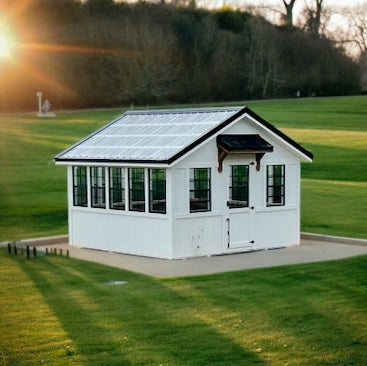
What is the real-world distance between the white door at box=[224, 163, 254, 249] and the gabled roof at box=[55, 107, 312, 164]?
119 centimetres

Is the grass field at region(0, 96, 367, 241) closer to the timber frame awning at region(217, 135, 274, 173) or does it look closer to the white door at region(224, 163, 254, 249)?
the white door at region(224, 163, 254, 249)

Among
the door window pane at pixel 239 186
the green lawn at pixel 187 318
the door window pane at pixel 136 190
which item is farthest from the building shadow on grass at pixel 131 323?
the door window pane at pixel 239 186

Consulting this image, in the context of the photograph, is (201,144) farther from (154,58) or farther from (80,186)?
(154,58)

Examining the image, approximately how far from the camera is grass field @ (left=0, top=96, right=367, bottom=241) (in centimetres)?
2616

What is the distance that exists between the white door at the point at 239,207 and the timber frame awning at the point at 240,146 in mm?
432

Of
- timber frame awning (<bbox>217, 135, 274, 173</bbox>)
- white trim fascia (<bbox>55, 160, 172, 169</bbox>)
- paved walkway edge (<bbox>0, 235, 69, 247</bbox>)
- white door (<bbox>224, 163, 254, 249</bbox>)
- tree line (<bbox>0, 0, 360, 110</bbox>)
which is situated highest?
tree line (<bbox>0, 0, 360, 110</bbox>)

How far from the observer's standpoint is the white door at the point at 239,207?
68.9 feet

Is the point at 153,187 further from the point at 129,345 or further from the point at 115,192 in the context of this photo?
the point at 129,345

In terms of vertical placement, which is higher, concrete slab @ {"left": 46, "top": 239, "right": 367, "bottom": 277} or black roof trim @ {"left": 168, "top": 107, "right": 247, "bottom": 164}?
black roof trim @ {"left": 168, "top": 107, "right": 247, "bottom": 164}

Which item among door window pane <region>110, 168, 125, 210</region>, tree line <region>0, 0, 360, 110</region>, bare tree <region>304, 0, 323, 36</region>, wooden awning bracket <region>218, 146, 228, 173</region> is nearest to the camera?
wooden awning bracket <region>218, 146, 228, 173</region>

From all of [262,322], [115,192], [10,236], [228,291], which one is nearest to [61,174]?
[10,236]

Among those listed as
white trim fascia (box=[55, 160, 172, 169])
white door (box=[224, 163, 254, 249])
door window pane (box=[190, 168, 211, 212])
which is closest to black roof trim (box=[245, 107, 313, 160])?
white door (box=[224, 163, 254, 249])

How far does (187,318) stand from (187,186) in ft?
21.2

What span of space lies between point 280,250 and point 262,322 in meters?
7.88
